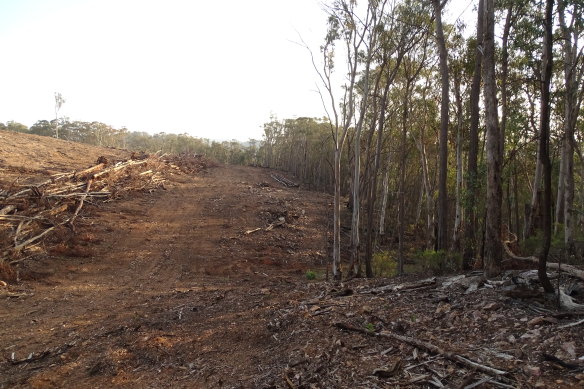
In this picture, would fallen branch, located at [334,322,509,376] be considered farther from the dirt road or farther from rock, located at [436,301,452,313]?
the dirt road

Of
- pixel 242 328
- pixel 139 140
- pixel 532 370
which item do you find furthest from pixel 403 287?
pixel 139 140

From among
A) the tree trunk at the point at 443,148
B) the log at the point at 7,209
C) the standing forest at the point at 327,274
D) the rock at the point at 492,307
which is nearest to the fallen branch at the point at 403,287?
the standing forest at the point at 327,274

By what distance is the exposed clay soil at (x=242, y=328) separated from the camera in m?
4.09

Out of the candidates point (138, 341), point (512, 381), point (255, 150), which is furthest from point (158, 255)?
point (255, 150)

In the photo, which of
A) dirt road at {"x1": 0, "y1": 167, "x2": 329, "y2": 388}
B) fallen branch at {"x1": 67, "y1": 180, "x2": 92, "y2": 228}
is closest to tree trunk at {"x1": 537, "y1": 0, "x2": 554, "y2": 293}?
dirt road at {"x1": 0, "y1": 167, "x2": 329, "y2": 388}

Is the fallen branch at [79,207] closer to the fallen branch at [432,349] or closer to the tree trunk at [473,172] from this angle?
the fallen branch at [432,349]

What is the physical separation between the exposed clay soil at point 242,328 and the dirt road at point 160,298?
3 cm

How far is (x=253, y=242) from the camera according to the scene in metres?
16.0

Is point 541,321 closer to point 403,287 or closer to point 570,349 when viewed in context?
point 570,349

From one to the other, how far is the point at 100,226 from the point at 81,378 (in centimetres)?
1003

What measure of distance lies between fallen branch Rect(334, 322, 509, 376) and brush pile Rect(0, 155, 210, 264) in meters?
9.09

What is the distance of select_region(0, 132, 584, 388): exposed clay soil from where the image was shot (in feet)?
13.4

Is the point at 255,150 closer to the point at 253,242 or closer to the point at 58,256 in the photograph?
the point at 253,242

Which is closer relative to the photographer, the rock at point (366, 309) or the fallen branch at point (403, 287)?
the rock at point (366, 309)
